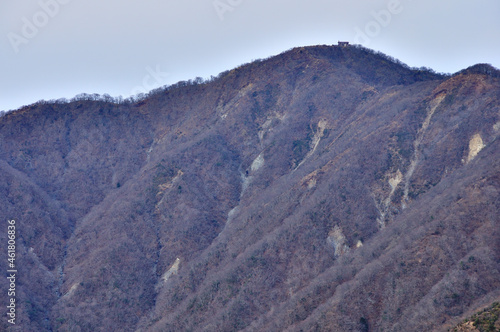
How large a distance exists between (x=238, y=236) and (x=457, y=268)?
1643 inches

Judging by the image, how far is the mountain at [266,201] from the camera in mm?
77375

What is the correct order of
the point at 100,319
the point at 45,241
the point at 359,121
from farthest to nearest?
the point at 359,121, the point at 45,241, the point at 100,319

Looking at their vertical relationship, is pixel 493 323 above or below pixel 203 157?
below

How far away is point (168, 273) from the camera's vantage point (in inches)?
4058

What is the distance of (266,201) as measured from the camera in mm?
107938

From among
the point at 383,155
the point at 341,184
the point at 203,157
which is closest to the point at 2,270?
the point at 203,157

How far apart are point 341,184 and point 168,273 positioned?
3597 centimetres

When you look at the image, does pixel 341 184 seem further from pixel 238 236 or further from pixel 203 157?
pixel 203 157

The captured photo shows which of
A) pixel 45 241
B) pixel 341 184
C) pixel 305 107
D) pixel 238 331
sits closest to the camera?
pixel 238 331

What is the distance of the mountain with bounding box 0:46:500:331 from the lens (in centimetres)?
7738

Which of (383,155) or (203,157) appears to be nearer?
(383,155)

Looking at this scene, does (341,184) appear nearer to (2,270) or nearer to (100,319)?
(100,319)

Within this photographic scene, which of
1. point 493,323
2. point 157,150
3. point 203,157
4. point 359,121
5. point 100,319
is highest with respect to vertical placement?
point 157,150

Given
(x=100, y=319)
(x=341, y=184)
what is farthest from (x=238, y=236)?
(x=100, y=319)
